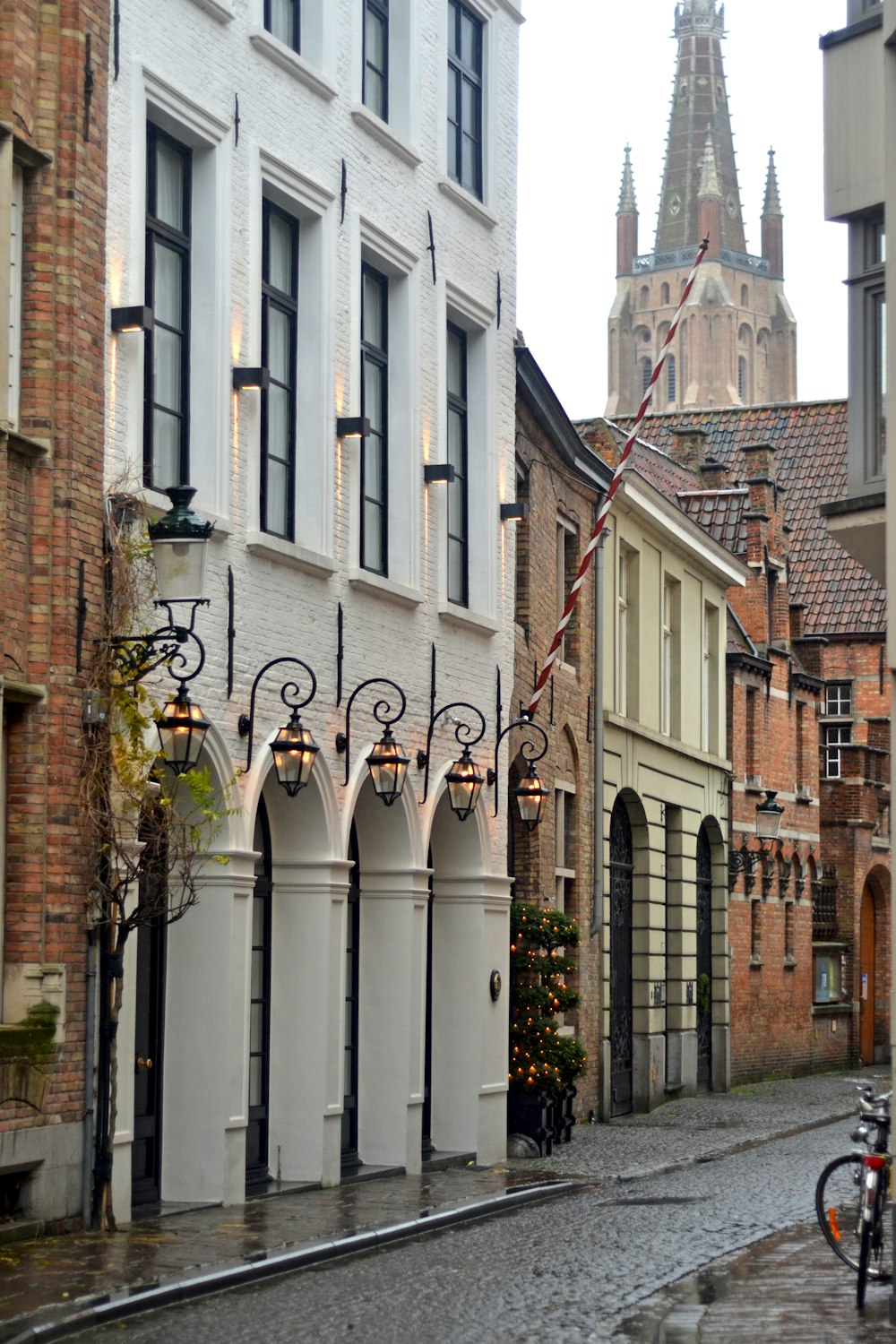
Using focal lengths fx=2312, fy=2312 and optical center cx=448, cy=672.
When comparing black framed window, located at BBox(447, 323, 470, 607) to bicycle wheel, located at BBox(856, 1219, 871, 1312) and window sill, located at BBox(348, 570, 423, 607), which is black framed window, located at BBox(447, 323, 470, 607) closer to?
window sill, located at BBox(348, 570, 423, 607)

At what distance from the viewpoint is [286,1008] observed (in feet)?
59.4

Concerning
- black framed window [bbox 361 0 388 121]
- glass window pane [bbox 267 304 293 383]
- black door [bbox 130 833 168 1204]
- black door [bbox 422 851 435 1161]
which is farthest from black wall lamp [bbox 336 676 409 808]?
black framed window [bbox 361 0 388 121]

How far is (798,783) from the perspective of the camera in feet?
133

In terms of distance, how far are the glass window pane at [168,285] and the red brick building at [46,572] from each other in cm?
143

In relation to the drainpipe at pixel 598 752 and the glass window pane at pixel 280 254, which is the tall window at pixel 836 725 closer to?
the drainpipe at pixel 598 752

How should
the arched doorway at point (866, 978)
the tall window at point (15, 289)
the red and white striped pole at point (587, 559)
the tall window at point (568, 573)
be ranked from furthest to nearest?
1. the arched doorway at point (866, 978)
2. the tall window at point (568, 573)
3. the red and white striped pole at point (587, 559)
4. the tall window at point (15, 289)

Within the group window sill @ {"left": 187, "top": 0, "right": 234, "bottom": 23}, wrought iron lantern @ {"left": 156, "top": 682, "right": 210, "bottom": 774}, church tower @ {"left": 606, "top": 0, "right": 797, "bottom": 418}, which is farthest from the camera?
church tower @ {"left": 606, "top": 0, "right": 797, "bottom": 418}

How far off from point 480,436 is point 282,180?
4.71m

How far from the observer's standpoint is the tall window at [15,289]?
14148mm

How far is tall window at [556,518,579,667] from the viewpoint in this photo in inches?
1066

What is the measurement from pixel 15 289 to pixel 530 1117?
11383mm

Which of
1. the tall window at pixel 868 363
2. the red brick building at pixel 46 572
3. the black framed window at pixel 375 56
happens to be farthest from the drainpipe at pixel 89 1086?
the black framed window at pixel 375 56

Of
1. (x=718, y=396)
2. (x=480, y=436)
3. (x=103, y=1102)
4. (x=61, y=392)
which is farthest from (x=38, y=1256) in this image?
(x=718, y=396)

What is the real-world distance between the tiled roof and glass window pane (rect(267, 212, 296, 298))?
30094mm
